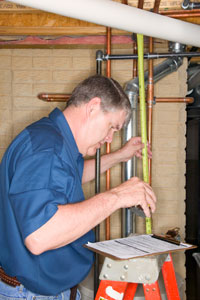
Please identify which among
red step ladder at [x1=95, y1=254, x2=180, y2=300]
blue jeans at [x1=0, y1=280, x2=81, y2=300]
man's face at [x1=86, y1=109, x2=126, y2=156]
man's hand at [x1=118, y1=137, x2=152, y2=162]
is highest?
man's face at [x1=86, y1=109, x2=126, y2=156]

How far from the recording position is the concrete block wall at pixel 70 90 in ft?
8.01

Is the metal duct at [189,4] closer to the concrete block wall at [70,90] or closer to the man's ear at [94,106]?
the concrete block wall at [70,90]

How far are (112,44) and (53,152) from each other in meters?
1.47

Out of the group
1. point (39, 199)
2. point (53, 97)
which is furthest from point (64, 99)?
point (39, 199)

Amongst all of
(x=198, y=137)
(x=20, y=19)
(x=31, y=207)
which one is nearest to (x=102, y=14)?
(x=31, y=207)

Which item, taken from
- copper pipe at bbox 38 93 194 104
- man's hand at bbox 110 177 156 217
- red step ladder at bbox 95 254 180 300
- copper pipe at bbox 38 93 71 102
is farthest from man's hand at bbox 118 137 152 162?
red step ladder at bbox 95 254 180 300

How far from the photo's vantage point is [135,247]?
1127mm

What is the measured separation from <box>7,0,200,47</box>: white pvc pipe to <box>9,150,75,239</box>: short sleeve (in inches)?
16.8

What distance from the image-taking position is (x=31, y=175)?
103 centimetres

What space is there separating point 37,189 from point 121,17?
1.97 ft

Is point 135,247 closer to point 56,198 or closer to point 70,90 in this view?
point 56,198

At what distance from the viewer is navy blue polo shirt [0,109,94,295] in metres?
1.01

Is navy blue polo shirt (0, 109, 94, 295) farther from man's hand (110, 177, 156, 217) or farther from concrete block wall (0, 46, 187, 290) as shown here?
concrete block wall (0, 46, 187, 290)

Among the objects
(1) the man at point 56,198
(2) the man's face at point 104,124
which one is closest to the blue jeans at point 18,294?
(1) the man at point 56,198
